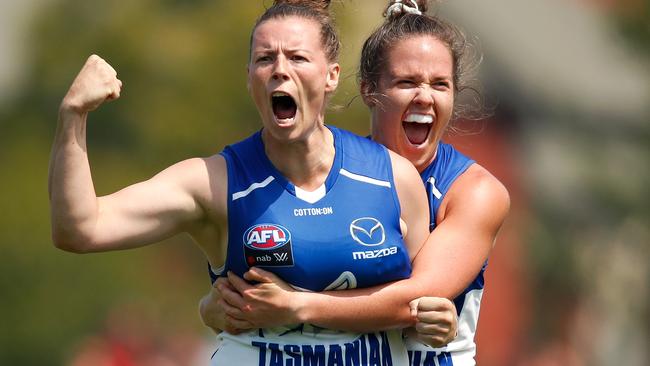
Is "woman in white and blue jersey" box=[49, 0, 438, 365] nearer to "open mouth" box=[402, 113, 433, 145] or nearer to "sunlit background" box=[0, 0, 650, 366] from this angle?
"open mouth" box=[402, 113, 433, 145]

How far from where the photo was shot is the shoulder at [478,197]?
17.0ft

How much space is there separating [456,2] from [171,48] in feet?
10.6

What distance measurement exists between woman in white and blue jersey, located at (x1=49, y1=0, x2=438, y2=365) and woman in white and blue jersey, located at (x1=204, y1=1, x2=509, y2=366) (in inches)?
3.8

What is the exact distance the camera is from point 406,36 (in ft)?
18.0

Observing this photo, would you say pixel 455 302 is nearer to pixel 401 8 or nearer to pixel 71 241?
pixel 401 8

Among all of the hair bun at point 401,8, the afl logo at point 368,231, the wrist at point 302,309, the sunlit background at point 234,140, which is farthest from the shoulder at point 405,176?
the sunlit background at point 234,140

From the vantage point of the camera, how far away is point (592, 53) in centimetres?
1556

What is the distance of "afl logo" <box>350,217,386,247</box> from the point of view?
474 cm

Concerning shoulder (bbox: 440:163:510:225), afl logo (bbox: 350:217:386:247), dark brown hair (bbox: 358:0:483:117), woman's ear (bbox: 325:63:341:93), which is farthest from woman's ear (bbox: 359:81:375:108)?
afl logo (bbox: 350:217:386:247)

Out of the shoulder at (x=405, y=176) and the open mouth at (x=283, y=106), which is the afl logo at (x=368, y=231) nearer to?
the shoulder at (x=405, y=176)

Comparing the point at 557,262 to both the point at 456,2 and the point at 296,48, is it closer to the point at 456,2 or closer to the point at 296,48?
the point at 456,2

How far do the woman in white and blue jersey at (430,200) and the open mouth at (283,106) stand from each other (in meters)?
0.58

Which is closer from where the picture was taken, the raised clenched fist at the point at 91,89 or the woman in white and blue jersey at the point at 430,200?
the raised clenched fist at the point at 91,89

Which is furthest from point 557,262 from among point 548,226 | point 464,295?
point 464,295
